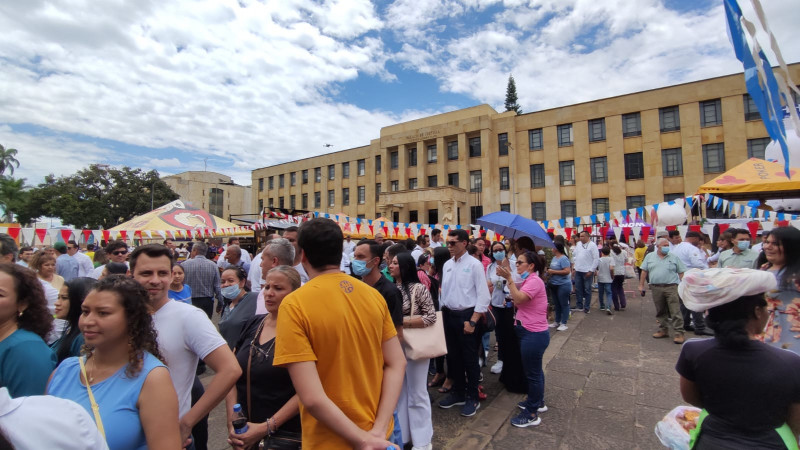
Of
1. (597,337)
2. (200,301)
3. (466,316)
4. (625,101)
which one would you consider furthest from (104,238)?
(625,101)

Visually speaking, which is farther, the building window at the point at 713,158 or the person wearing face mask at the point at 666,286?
the building window at the point at 713,158

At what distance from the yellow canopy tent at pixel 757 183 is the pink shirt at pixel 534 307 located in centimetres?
511

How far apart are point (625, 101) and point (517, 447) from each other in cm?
3087

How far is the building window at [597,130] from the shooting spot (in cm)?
2816

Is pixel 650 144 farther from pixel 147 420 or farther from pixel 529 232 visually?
pixel 147 420

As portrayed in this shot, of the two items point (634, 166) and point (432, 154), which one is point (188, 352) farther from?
point (432, 154)

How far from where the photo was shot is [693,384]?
1848 mm

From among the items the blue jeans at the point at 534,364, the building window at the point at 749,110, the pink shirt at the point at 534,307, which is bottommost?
the blue jeans at the point at 534,364

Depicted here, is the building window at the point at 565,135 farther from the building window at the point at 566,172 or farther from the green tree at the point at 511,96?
the green tree at the point at 511,96

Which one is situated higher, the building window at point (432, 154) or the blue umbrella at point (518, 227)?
the building window at point (432, 154)

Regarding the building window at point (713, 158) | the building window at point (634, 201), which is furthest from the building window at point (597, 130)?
the building window at point (713, 158)

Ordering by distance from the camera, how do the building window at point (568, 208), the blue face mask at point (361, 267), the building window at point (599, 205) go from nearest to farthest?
the blue face mask at point (361, 267)
the building window at point (599, 205)
the building window at point (568, 208)

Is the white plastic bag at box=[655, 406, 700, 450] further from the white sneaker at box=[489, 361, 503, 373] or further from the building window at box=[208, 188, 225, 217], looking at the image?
the building window at box=[208, 188, 225, 217]

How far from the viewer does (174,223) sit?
15.3 metres
